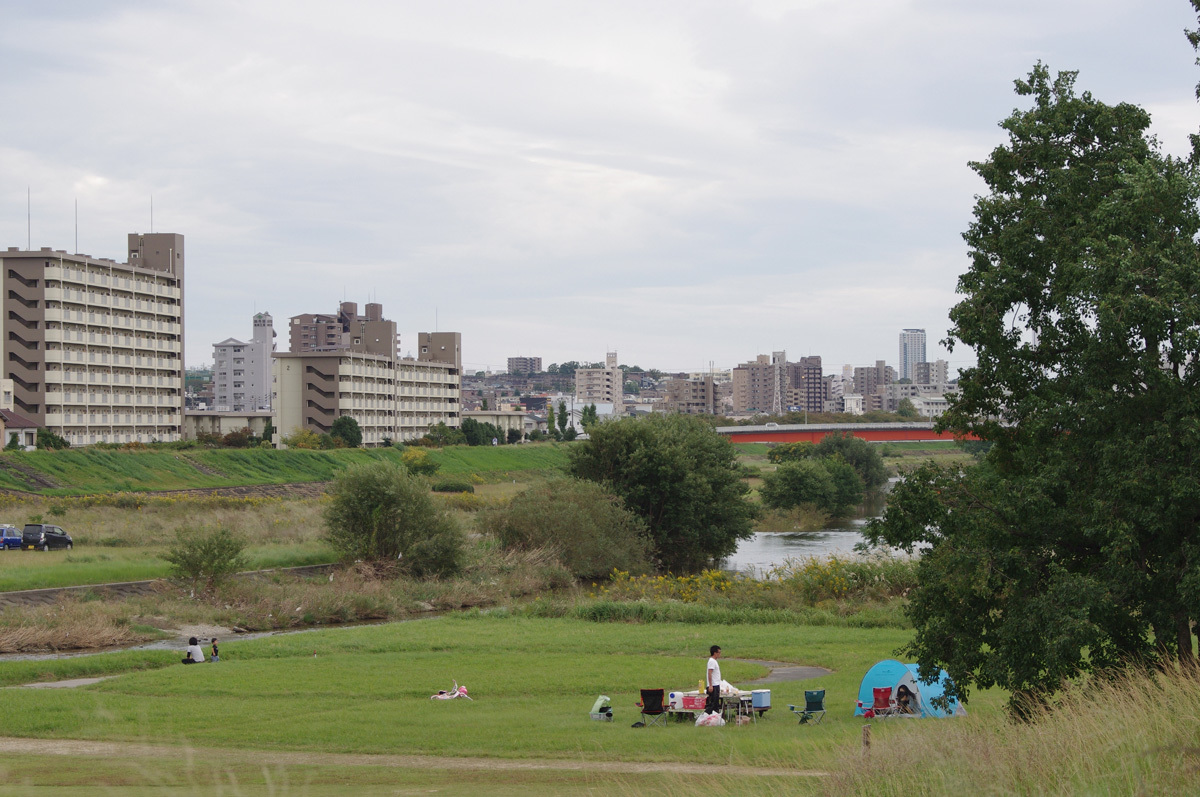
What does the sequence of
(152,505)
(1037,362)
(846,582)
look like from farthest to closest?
(152,505)
(846,582)
(1037,362)

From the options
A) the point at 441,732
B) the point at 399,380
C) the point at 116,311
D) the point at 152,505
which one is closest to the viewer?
the point at 441,732

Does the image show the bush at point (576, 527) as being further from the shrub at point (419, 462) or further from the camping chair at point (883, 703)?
the shrub at point (419, 462)

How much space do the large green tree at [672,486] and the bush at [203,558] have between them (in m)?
23.8

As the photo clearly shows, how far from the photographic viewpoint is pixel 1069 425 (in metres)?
16.2

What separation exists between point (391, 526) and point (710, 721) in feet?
130

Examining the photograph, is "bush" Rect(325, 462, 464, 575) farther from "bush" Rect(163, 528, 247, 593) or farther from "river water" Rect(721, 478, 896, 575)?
"river water" Rect(721, 478, 896, 575)

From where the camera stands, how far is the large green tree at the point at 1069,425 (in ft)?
48.1

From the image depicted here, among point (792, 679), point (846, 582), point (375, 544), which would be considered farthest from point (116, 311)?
point (792, 679)

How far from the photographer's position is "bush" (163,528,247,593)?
49.5 meters

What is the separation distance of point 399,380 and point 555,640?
135 metres

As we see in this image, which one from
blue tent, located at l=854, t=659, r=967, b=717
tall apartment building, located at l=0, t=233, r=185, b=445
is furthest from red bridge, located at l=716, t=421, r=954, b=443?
blue tent, located at l=854, t=659, r=967, b=717

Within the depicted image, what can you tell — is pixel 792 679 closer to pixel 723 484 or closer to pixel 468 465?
pixel 723 484

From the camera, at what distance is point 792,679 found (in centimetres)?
2778

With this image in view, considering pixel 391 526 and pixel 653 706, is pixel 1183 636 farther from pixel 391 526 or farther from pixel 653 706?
pixel 391 526
